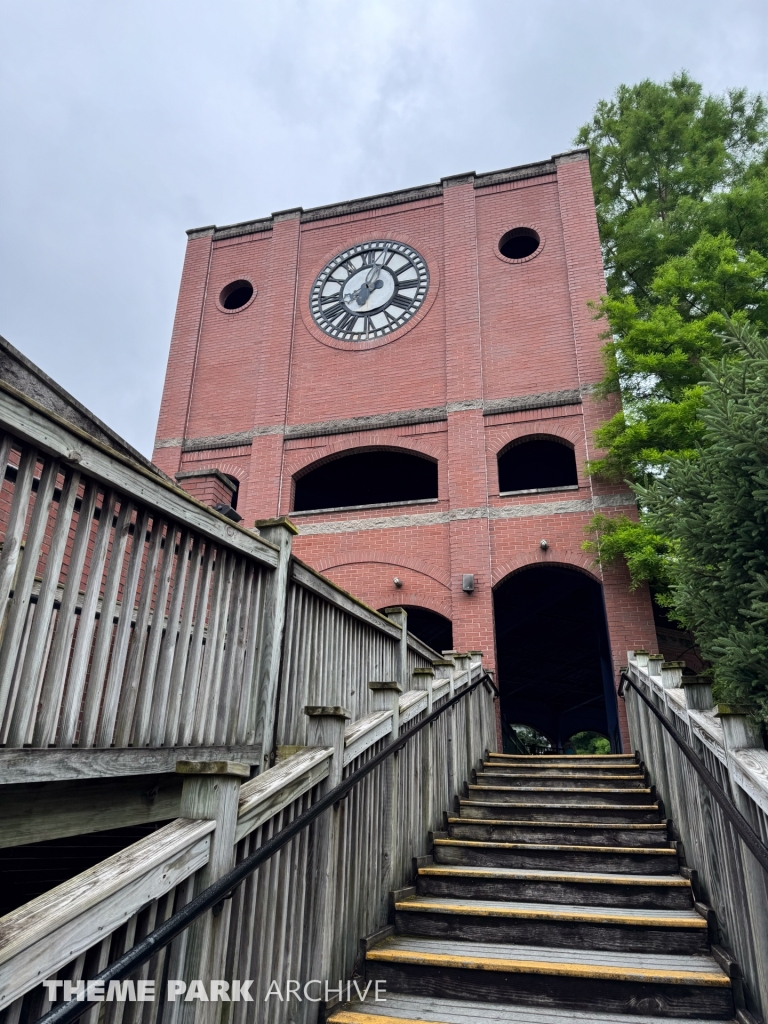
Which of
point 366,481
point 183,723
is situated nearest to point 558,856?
point 183,723

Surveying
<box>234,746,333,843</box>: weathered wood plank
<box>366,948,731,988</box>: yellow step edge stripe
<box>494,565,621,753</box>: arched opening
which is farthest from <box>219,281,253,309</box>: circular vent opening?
<box>366,948,731,988</box>: yellow step edge stripe

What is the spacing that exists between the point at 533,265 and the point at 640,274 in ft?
10.4

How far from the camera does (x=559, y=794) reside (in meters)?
5.73

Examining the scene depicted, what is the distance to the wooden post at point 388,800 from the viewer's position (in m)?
3.84

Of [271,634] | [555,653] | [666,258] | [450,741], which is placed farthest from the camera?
[555,653]

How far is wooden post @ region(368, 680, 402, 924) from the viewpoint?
12.6 feet

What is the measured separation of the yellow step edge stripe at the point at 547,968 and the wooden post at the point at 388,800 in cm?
38

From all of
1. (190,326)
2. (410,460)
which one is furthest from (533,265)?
(190,326)

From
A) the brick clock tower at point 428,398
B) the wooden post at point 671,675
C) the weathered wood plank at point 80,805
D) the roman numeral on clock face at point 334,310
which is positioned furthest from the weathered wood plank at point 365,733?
the roman numeral on clock face at point 334,310

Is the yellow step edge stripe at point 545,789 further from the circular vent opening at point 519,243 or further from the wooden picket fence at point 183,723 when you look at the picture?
the circular vent opening at point 519,243

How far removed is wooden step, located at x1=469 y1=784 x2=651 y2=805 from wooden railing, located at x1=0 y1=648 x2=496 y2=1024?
4.94 ft

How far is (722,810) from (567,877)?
4.33 feet

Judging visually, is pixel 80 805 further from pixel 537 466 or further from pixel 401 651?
pixel 537 466

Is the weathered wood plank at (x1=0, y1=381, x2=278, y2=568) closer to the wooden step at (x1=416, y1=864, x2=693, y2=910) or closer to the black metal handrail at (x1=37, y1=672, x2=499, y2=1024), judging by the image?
the black metal handrail at (x1=37, y1=672, x2=499, y2=1024)
